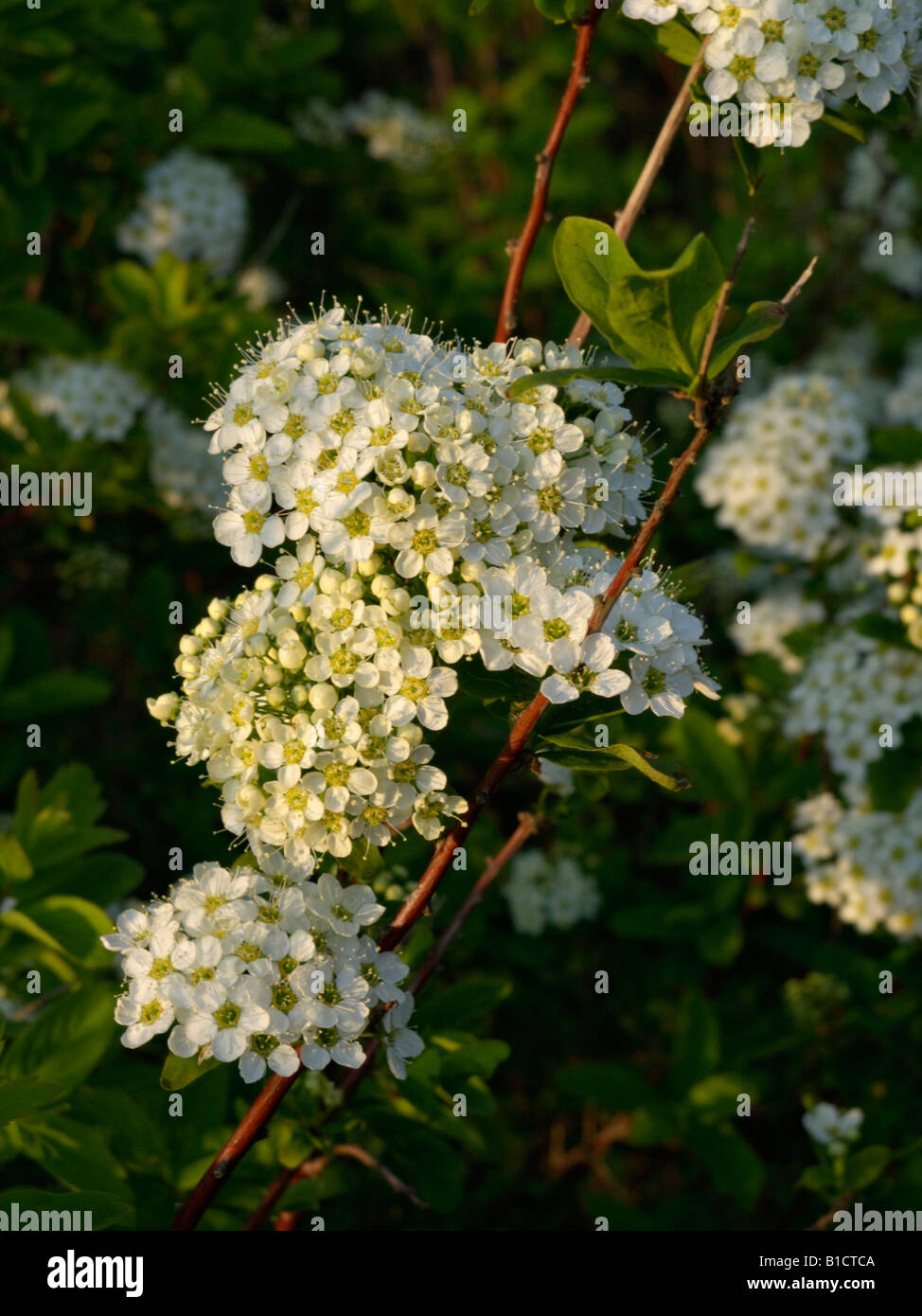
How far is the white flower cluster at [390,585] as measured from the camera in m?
1.60

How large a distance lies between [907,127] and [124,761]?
3882 millimetres

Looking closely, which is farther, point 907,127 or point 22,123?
point 907,127

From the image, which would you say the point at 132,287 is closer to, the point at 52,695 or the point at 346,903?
the point at 52,695

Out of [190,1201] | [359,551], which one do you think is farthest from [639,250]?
[190,1201]

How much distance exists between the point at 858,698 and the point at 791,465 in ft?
2.78

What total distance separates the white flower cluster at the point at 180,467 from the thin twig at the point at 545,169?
5.29ft

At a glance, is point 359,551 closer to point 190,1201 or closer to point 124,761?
point 190,1201

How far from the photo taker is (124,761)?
3.80 metres

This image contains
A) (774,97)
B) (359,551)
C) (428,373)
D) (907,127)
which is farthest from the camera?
(907,127)

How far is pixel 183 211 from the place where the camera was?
166 inches

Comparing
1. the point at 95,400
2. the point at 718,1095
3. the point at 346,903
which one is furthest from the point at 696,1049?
the point at 95,400

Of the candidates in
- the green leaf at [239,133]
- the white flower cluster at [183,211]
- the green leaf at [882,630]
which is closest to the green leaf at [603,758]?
the green leaf at [882,630]

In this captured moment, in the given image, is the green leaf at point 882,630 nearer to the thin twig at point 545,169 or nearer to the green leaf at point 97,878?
the thin twig at point 545,169

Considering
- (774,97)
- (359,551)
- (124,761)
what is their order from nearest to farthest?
1. (359,551)
2. (774,97)
3. (124,761)
